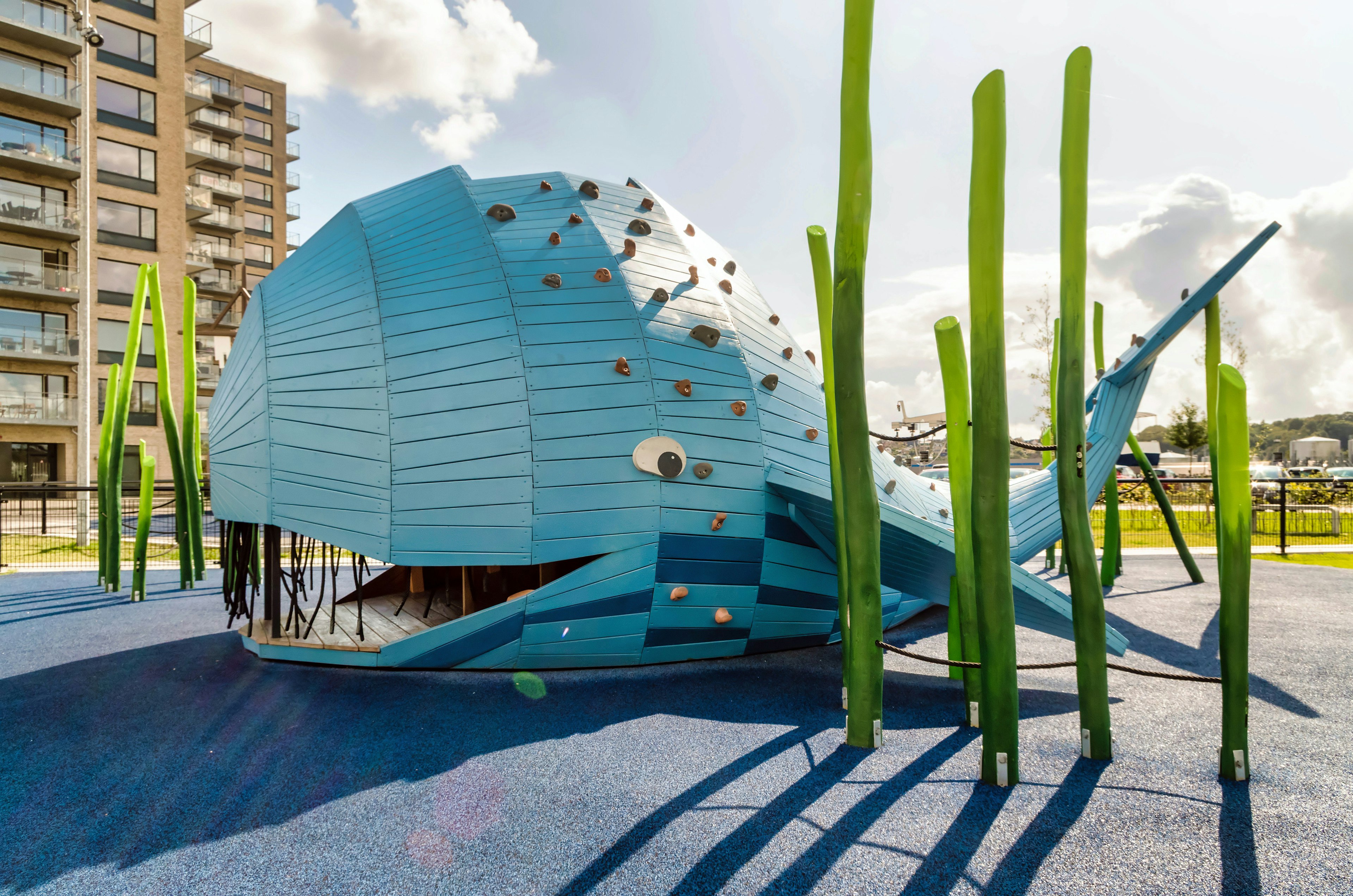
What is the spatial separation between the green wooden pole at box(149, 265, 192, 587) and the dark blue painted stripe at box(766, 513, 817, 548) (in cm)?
722

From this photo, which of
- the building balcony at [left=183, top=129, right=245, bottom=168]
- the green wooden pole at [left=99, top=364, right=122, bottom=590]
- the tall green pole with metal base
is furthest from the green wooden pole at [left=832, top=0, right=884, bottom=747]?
the building balcony at [left=183, top=129, right=245, bottom=168]

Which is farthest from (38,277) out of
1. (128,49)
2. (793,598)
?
(793,598)

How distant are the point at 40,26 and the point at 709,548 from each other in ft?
117

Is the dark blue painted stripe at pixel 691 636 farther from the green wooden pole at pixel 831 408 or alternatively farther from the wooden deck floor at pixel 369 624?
the wooden deck floor at pixel 369 624

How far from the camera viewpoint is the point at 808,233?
17.5ft

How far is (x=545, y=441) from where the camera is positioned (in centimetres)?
557

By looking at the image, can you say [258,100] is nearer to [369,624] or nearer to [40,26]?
[40,26]

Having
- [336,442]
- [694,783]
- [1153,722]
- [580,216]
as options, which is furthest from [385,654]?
[1153,722]

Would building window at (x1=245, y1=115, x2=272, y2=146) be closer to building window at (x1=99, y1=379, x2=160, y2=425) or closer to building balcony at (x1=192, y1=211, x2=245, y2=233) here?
building balcony at (x1=192, y1=211, x2=245, y2=233)

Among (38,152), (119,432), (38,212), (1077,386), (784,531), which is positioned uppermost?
(38,152)

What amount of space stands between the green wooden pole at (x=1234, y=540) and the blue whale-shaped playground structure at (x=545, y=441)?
906 mm

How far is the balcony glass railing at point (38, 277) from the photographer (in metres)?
26.9

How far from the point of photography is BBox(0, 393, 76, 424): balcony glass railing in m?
27.3

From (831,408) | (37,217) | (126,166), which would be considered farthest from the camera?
(126,166)
